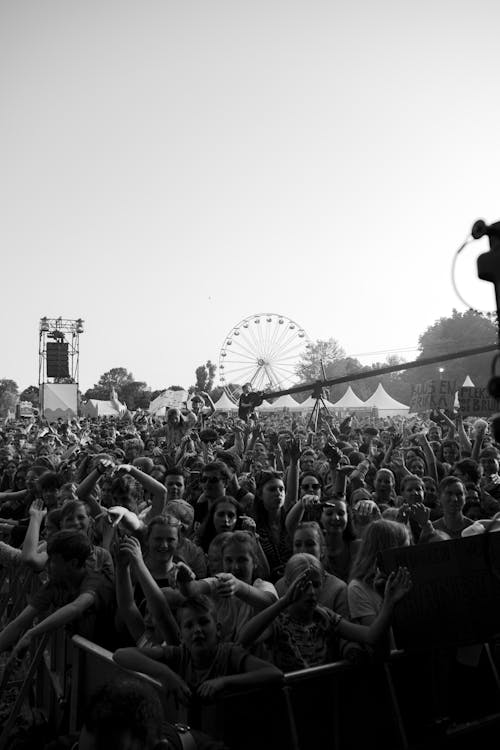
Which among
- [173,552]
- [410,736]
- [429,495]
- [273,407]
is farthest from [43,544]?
[273,407]

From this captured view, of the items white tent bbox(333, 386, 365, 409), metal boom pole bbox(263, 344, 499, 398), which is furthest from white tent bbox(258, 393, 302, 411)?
metal boom pole bbox(263, 344, 499, 398)

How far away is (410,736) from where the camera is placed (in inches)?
135

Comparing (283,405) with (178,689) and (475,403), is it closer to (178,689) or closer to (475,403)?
(475,403)

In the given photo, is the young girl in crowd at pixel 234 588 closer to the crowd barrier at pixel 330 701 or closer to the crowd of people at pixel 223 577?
the crowd of people at pixel 223 577

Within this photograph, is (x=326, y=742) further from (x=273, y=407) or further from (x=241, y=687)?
(x=273, y=407)

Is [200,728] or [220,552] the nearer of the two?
[200,728]

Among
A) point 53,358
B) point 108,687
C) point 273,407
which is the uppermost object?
point 53,358

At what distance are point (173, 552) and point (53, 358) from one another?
172ft

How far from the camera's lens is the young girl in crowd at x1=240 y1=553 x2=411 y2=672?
3.29m

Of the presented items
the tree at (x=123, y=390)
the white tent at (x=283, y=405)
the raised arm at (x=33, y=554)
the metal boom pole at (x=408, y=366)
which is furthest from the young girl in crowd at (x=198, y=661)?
the tree at (x=123, y=390)

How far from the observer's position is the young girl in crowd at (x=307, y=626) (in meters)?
3.29

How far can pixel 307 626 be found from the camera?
135 inches

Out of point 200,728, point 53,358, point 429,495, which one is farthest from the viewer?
point 53,358

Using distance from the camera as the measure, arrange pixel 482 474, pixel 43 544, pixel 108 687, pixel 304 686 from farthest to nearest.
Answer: pixel 482 474
pixel 43 544
pixel 304 686
pixel 108 687
